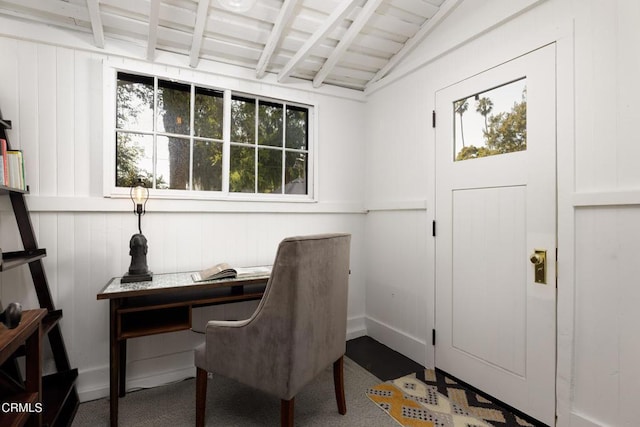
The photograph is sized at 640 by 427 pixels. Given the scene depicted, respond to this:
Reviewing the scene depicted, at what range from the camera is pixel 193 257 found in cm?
231

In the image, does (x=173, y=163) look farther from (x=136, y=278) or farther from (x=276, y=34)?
(x=276, y=34)

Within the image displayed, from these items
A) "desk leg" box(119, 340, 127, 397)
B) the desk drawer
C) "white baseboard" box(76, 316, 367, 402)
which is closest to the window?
the desk drawer

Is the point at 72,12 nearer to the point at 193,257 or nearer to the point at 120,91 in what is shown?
the point at 120,91

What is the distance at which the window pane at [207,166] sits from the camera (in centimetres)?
241

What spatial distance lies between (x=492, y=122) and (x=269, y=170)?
1753 mm

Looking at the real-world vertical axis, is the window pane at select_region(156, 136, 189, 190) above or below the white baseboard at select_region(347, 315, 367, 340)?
above

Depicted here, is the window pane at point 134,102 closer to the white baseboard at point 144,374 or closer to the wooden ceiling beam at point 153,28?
the wooden ceiling beam at point 153,28

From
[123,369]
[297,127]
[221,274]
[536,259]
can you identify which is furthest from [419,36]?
[123,369]

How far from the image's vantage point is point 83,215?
2016mm

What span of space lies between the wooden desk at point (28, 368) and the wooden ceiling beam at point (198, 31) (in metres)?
1.83

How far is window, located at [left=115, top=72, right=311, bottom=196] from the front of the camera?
2.22 m

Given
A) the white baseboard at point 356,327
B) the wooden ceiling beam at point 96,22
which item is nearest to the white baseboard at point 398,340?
the white baseboard at point 356,327

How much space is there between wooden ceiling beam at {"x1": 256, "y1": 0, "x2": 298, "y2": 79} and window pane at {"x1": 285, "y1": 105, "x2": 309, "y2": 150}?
450 millimetres

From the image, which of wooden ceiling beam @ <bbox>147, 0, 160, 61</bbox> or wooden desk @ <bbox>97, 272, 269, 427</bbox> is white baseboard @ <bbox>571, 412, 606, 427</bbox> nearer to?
wooden desk @ <bbox>97, 272, 269, 427</bbox>
